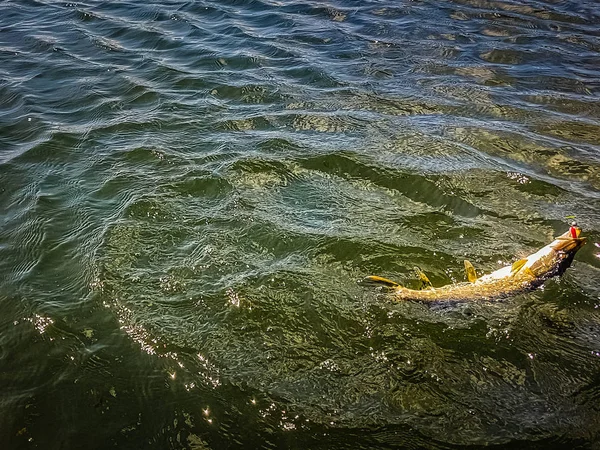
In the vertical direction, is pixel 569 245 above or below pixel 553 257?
above

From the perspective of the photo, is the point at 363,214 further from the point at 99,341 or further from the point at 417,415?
the point at 99,341

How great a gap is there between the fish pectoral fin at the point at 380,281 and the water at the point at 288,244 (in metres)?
0.13

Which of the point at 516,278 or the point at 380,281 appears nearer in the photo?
the point at 516,278

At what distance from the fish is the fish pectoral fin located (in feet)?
0.17

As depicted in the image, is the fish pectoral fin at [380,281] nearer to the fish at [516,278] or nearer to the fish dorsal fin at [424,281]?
the fish at [516,278]

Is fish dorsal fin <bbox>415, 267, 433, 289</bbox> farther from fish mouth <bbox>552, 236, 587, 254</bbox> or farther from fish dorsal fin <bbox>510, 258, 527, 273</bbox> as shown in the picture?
fish mouth <bbox>552, 236, 587, 254</bbox>

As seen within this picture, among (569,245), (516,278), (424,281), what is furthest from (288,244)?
(569,245)

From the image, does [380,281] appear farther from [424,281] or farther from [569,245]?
[569,245]

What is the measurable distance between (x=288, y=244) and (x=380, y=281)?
1.15m

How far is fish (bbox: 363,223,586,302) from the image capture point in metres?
4.42

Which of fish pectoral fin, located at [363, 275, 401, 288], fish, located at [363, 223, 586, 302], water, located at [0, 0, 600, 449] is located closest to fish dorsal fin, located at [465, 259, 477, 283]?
fish, located at [363, 223, 586, 302]

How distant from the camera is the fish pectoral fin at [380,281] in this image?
4.69 metres

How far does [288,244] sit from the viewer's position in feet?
17.4

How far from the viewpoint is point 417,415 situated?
377cm
